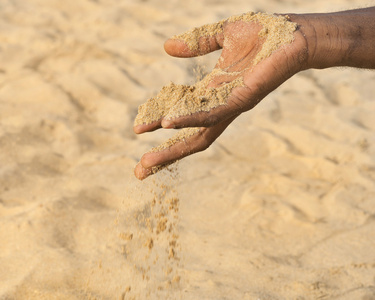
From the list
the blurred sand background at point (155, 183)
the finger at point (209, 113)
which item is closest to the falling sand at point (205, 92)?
the finger at point (209, 113)

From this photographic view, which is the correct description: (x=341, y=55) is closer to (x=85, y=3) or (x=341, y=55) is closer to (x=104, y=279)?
(x=104, y=279)

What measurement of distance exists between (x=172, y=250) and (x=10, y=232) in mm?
666

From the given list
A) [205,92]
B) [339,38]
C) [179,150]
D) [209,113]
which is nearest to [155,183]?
[179,150]

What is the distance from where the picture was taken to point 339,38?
1747 mm

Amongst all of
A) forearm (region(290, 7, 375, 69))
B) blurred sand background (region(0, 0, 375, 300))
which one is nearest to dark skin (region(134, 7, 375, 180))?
forearm (region(290, 7, 375, 69))

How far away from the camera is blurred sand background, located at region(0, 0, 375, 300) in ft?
6.32

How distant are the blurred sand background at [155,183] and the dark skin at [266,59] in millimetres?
341

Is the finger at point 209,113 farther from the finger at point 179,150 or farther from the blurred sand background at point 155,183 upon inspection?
the blurred sand background at point 155,183

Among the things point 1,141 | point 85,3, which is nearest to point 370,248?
point 1,141

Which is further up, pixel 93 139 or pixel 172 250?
pixel 172 250

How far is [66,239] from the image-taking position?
2084 millimetres

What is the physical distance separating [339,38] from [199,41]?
20.3 inches

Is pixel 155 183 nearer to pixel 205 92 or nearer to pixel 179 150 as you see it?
pixel 179 150

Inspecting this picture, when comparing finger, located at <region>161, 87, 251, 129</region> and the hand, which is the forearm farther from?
finger, located at <region>161, 87, 251, 129</region>
